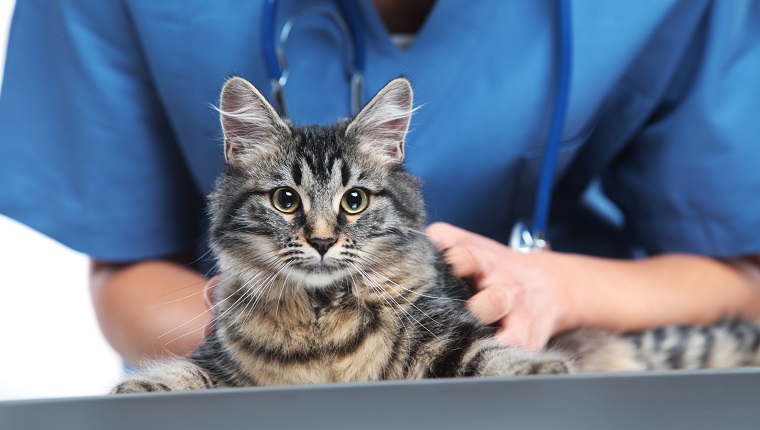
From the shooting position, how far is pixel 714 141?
780 millimetres

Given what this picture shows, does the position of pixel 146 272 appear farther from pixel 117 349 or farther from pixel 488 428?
pixel 488 428

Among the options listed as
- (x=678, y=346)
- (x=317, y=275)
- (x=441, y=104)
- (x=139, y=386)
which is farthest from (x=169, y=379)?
(x=678, y=346)

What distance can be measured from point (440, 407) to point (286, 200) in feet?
0.57

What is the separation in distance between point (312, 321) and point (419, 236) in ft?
0.32

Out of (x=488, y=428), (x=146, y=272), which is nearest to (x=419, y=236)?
(x=488, y=428)

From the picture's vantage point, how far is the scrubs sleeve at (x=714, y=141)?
769 millimetres

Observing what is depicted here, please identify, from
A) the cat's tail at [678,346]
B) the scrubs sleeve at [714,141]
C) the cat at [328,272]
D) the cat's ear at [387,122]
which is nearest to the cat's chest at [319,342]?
the cat at [328,272]

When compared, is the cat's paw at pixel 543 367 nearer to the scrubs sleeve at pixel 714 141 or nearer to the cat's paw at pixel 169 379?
the cat's paw at pixel 169 379

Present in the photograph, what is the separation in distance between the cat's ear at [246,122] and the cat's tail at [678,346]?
0.40m

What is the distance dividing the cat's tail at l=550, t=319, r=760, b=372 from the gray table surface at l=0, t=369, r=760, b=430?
391mm

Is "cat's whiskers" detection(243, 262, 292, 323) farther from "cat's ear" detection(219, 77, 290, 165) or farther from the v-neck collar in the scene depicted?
the v-neck collar

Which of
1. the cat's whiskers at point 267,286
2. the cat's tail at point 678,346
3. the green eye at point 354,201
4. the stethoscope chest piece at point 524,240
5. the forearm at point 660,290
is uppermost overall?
the green eye at point 354,201

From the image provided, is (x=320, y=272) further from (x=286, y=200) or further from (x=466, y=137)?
(x=466, y=137)

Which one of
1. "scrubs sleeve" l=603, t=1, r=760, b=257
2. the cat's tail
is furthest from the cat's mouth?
"scrubs sleeve" l=603, t=1, r=760, b=257
